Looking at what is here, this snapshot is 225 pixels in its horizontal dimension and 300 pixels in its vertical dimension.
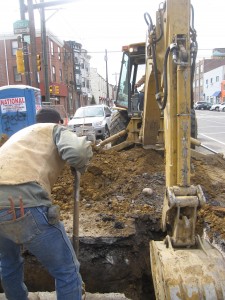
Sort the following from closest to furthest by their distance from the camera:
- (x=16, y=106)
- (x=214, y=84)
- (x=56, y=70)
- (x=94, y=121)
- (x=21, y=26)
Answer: (x=16, y=106) → (x=21, y=26) → (x=94, y=121) → (x=56, y=70) → (x=214, y=84)

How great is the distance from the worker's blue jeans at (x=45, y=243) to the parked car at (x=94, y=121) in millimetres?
9384

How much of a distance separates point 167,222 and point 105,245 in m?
1.07

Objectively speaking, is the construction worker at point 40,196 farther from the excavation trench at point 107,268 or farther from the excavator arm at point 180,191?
the excavation trench at point 107,268

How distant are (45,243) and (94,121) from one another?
10709mm

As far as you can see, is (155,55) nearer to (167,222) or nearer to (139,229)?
(167,222)

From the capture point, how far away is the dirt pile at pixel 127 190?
12.7 ft

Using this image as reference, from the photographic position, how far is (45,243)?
2287mm

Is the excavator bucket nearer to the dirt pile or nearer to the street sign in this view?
the dirt pile

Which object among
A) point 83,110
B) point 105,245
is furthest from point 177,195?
point 83,110

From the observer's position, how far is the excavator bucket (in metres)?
→ 2.29

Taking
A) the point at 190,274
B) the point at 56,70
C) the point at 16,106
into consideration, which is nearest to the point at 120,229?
the point at 190,274

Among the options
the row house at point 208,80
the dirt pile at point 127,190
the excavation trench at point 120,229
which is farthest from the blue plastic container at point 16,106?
the row house at point 208,80

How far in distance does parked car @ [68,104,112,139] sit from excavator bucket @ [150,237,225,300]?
9.30 metres

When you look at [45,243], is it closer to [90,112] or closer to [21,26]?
[21,26]
